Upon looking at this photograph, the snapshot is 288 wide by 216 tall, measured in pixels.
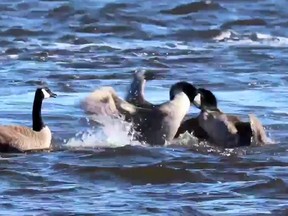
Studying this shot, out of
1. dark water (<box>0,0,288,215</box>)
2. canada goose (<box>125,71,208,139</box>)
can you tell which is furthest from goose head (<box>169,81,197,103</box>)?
dark water (<box>0,0,288,215</box>)

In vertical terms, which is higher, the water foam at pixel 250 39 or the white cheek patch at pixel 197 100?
the white cheek patch at pixel 197 100

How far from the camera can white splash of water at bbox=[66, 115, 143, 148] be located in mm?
12430

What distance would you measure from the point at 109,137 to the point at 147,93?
136 inches

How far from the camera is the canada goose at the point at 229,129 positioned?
12395 mm

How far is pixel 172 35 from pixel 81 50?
329 centimetres

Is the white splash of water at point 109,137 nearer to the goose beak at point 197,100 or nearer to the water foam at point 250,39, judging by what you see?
the goose beak at point 197,100

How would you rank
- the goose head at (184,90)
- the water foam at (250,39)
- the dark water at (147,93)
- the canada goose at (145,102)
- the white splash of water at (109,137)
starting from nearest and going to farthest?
1. the dark water at (147,93)
2. the white splash of water at (109,137)
3. the canada goose at (145,102)
4. the goose head at (184,90)
5. the water foam at (250,39)

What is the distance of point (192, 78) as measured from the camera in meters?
17.9

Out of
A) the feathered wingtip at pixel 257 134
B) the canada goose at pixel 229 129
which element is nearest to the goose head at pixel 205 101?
the canada goose at pixel 229 129

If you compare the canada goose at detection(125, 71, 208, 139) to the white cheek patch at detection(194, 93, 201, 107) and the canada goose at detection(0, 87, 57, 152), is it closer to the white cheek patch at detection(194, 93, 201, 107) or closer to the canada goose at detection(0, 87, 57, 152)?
the white cheek patch at detection(194, 93, 201, 107)

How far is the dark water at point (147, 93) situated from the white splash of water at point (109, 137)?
0.02m

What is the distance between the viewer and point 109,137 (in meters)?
12.7

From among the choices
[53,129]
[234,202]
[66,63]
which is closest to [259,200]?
[234,202]

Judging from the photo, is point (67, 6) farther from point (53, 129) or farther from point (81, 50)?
point (53, 129)
